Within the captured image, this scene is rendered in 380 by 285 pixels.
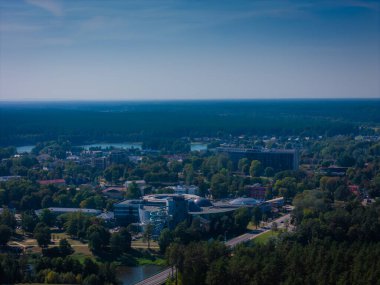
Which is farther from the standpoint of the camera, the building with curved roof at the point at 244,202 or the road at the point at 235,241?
the building with curved roof at the point at 244,202

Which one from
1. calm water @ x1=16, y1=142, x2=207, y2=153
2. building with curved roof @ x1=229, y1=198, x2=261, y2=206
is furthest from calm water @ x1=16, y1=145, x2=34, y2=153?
building with curved roof @ x1=229, y1=198, x2=261, y2=206

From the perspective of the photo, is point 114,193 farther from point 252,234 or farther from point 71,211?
point 252,234

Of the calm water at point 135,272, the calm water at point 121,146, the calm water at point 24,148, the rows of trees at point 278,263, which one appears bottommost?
the calm water at point 24,148

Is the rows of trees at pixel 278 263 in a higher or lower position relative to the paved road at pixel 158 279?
higher

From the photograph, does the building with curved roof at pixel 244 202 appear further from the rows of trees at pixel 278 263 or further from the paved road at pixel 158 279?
the paved road at pixel 158 279

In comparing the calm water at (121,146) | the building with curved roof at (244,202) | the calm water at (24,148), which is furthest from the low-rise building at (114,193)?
the calm water at (24,148)

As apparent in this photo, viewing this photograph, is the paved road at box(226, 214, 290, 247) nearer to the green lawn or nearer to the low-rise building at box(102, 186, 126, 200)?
the green lawn

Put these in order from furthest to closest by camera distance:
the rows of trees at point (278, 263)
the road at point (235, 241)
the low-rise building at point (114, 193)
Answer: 1. the low-rise building at point (114, 193)
2. the road at point (235, 241)
3. the rows of trees at point (278, 263)

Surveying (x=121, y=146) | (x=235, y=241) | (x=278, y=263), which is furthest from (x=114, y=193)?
(x=121, y=146)

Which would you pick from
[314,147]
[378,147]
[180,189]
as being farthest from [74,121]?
[180,189]
